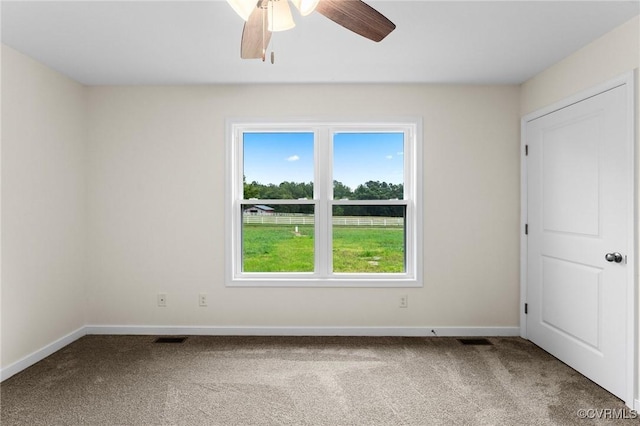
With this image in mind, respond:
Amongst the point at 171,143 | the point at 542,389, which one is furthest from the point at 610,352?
the point at 171,143

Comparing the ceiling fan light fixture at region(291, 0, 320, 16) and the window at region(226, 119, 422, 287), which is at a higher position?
the ceiling fan light fixture at region(291, 0, 320, 16)

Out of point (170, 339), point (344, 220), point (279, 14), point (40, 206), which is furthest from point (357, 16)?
point (170, 339)

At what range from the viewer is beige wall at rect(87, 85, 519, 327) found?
3492mm

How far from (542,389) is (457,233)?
1453 mm

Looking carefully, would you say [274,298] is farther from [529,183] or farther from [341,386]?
[529,183]

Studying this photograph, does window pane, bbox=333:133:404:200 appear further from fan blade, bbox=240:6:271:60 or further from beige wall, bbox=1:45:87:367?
beige wall, bbox=1:45:87:367

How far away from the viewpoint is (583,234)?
269cm

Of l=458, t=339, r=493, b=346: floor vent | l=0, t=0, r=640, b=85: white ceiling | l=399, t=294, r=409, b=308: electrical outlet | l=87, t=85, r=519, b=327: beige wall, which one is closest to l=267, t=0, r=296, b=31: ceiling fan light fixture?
l=0, t=0, r=640, b=85: white ceiling

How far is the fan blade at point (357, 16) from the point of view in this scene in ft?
4.93

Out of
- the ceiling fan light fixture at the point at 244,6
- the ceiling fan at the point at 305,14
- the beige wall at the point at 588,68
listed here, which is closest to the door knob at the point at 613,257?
the beige wall at the point at 588,68

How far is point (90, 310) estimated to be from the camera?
11.7ft

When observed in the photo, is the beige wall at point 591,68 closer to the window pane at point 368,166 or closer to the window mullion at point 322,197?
the window pane at point 368,166

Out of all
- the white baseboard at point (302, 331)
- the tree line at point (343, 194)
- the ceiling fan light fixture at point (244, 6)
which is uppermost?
the ceiling fan light fixture at point (244, 6)

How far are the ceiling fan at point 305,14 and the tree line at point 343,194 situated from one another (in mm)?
1926
